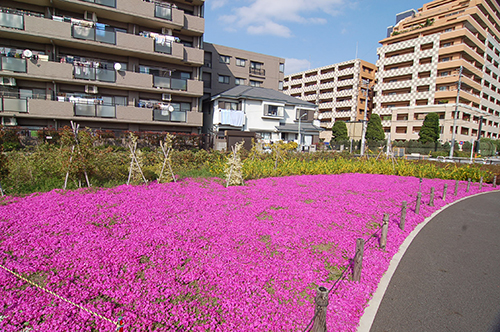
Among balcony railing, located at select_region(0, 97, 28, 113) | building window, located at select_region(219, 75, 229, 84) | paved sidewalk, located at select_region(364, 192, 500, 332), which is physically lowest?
paved sidewalk, located at select_region(364, 192, 500, 332)

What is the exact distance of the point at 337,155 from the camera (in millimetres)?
20188

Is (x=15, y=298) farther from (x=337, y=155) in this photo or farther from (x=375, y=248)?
(x=337, y=155)

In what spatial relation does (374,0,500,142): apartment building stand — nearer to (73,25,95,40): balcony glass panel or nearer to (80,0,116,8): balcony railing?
(80,0,116,8): balcony railing

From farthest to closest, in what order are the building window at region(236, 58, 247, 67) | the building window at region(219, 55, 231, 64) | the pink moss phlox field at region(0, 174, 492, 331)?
the building window at region(236, 58, 247, 67) → the building window at region(219, 55, 231, 64) → the pink moss phlox field at region(0, 174, 492, 331)

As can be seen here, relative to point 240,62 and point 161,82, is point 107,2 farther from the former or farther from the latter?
point 240,62

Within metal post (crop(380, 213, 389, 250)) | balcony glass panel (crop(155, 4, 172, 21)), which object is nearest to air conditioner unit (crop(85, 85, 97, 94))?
balcony glass panel (crop(155, 4, 172, 21))

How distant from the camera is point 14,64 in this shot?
16750 mm

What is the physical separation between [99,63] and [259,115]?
1502cm

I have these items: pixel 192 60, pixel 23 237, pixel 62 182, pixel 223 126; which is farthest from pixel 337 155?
pixel 23 237

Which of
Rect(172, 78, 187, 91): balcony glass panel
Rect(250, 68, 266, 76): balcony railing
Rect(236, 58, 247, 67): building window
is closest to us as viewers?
Rect(172, 78, 187, 91): balcony glass panel

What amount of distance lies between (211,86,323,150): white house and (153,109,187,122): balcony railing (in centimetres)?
412

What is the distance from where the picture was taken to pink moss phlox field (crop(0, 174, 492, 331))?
3053mm

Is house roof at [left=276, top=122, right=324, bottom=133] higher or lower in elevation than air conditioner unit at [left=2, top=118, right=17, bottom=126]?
higher

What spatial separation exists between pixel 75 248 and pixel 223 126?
72.5ft
